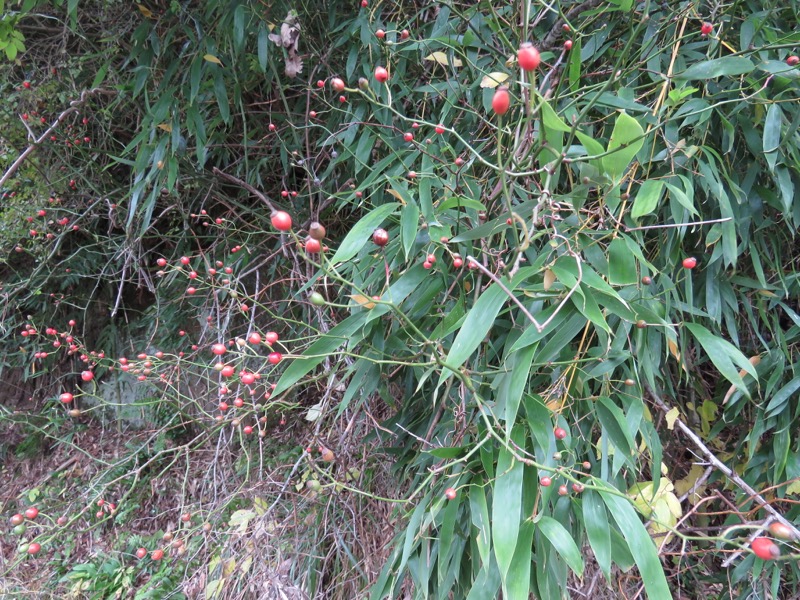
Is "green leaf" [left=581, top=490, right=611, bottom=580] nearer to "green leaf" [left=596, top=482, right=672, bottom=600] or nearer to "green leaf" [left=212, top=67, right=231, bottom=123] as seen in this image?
"green leaf" [left=596, top=482, right=672, bottom=600]

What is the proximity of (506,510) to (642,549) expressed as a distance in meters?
0.18

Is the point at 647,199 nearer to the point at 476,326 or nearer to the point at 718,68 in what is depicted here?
the point at 718,68

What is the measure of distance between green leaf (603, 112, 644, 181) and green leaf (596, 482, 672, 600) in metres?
0.43

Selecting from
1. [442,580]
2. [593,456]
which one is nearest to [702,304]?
[593,456]

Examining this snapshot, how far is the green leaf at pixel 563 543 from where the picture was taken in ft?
1.87

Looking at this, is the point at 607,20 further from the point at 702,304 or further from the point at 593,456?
the point at 593,456

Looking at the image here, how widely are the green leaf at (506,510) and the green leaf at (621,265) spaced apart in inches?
8.7

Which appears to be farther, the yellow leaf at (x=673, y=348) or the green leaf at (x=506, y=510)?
the yellow leaf at (x=673, y=348)

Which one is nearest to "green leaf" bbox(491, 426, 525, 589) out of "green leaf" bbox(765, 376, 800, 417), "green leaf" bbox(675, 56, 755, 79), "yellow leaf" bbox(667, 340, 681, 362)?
"yellow leaf" bbox(667, 340, 681, 362)

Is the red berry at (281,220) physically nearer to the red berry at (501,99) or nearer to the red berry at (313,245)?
the red berry at (313,245)

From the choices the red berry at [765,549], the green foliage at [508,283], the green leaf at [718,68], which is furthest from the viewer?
the green leaf at [718,68]

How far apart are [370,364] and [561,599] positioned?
0.49m

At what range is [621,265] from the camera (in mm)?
683

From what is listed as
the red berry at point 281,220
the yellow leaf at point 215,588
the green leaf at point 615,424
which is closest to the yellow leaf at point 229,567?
the yellow leaf at point 215,588
